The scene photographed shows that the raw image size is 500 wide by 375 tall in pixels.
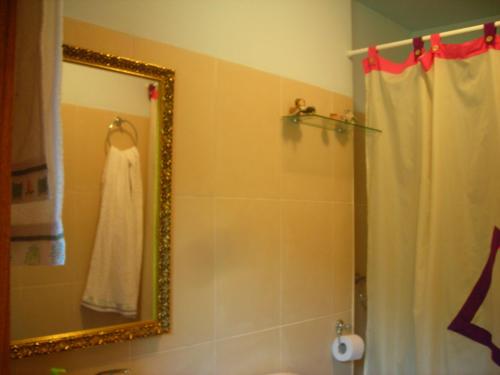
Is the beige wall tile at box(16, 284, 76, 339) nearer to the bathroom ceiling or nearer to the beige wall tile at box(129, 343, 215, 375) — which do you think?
the beige wall tile at box(129, 343, 215, 375)

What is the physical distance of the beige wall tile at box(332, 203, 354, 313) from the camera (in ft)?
5.82

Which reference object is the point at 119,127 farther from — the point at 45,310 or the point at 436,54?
the point at 436,54

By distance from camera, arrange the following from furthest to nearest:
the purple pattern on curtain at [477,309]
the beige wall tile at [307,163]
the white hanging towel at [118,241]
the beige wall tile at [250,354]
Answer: the beige wall tile at [307,163], the purple pattern on curtain at [477,309], the beige wall tile at [250,354], the white hanging towel at [118,241]

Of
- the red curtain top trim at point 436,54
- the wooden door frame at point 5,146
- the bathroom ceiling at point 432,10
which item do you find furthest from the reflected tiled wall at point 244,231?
the bathroom ceiling at point 432,10

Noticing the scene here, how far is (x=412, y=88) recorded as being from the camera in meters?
1.69

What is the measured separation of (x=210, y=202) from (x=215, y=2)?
714 mm

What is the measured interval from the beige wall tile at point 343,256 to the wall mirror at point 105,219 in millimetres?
872

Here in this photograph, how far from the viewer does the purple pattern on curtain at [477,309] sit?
1.47 meters

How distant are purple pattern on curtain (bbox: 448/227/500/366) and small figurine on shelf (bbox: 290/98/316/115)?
2.79 ft

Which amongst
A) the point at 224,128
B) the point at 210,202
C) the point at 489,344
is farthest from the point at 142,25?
the point at 489,344

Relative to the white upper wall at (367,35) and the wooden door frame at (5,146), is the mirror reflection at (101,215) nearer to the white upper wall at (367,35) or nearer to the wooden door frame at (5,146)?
the wooden door frame at (5,146)

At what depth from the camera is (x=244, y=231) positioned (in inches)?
56.3

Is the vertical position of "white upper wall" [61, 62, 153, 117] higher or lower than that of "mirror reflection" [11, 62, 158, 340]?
higher

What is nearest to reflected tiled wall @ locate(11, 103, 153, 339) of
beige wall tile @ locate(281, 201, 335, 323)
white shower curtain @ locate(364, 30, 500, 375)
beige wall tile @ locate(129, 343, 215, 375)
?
beige wall tile @ locate(129, 343, 215, 375)
